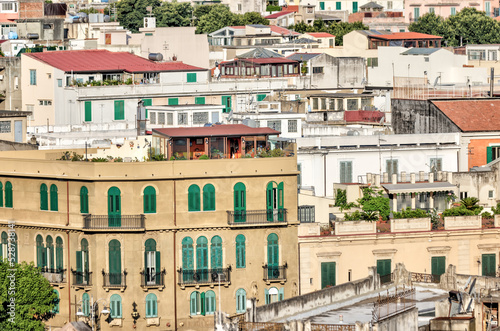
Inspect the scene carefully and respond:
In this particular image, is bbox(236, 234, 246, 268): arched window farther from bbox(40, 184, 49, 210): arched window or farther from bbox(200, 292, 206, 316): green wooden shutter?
bbox(40, 184, 49, 210): arched window

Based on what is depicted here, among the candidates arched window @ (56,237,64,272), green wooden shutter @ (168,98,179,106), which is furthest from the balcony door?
green wooden shutter @ (168,98,179,106)

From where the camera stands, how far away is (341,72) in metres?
110

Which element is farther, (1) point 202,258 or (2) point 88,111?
(2) point 88,111

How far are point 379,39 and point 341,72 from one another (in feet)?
63.8

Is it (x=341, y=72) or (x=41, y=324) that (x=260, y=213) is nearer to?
(x=41, y=324)

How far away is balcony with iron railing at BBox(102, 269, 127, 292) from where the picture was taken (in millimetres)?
61938

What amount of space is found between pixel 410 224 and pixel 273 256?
6371 millimetres

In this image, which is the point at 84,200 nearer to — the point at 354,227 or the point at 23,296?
the point at 23,296

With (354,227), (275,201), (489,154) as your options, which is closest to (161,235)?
(275,201)

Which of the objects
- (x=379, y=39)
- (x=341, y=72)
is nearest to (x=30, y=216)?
(x=341, y=72)

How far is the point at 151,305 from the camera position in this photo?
62.4 metres

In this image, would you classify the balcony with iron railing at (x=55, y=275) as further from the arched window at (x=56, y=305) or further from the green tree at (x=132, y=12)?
the green tree at (x=132, y=12)

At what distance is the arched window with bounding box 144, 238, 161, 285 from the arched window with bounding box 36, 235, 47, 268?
4282mm

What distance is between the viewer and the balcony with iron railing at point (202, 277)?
6253 cm
